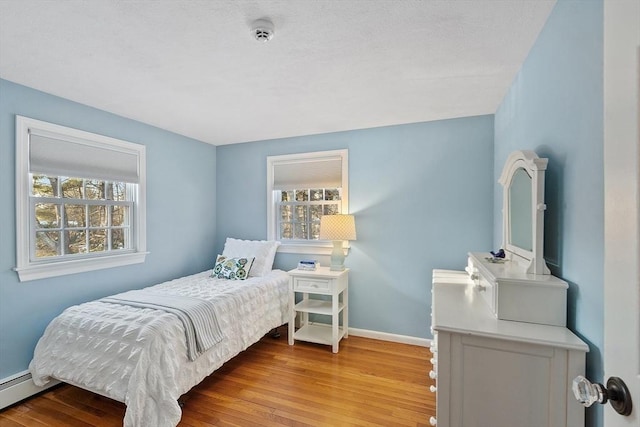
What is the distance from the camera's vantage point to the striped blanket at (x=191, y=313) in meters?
2.12

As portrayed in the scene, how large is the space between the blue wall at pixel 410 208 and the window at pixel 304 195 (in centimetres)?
14

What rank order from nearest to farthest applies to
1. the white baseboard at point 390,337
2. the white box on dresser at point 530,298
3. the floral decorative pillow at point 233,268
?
the white box on dresser at point 530,298
the white baseboard at point 390,337
the floral decorative pillow at point 233,268

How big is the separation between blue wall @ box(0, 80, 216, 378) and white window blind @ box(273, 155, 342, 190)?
1047 mm

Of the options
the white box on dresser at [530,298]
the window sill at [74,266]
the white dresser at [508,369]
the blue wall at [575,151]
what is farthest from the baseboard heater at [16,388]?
the blue wall at [575,151]

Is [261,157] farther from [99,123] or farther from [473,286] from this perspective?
[473,286]

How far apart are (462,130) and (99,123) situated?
3.57 meters

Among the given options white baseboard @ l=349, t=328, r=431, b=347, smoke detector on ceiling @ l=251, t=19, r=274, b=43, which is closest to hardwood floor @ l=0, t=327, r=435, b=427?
white baseboard @ l=349, t=328, r=431, b=347

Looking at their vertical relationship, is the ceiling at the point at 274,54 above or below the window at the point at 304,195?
above

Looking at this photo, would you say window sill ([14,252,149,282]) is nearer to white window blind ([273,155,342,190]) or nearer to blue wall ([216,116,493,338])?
white window blind ([273,155,342,190])

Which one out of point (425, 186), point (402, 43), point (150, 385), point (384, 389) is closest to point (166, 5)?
point (402, 43)

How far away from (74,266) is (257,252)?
5.52 ft

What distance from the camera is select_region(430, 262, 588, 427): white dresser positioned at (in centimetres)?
109

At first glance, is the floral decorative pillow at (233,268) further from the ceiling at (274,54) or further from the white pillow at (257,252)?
the ceiling at (274,54)

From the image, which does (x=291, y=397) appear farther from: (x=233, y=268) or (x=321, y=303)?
(x=233, y=268)
